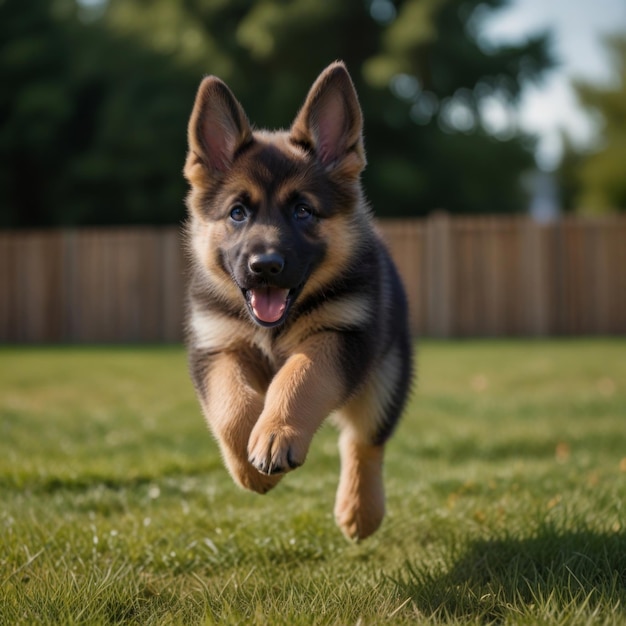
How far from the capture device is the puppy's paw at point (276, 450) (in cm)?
303

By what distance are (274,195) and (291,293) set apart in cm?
43

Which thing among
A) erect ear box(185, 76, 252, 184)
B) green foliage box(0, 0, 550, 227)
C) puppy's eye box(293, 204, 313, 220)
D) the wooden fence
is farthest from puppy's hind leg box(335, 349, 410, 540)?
green foliage box(0, 0, 550, 227)

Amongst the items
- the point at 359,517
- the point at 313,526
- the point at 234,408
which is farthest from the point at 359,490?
the point at 234,408

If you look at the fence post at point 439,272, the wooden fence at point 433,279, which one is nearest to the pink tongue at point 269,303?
the wooden fence at point 433,279

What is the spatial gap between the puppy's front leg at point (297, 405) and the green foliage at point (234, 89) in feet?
64.0

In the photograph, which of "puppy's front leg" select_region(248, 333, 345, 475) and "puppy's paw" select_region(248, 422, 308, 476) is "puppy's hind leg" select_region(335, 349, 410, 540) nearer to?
"puppy's front leg" select_region(248, 333, 345, 475)

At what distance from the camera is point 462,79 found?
80.4ft

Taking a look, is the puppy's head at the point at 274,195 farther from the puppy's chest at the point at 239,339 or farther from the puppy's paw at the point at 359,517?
the puppy's paw at the point at 359,517

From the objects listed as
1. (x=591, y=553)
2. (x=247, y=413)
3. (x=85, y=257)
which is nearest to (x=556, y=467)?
(x=591, y=553)

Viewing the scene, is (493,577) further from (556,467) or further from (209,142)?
(556,467)

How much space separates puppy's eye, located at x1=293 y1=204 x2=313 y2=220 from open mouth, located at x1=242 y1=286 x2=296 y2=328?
13.8 inches

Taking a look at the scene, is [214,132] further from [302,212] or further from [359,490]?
[359,490]

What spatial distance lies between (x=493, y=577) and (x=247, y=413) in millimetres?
1095

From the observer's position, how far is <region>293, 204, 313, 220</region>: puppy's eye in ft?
12.0
